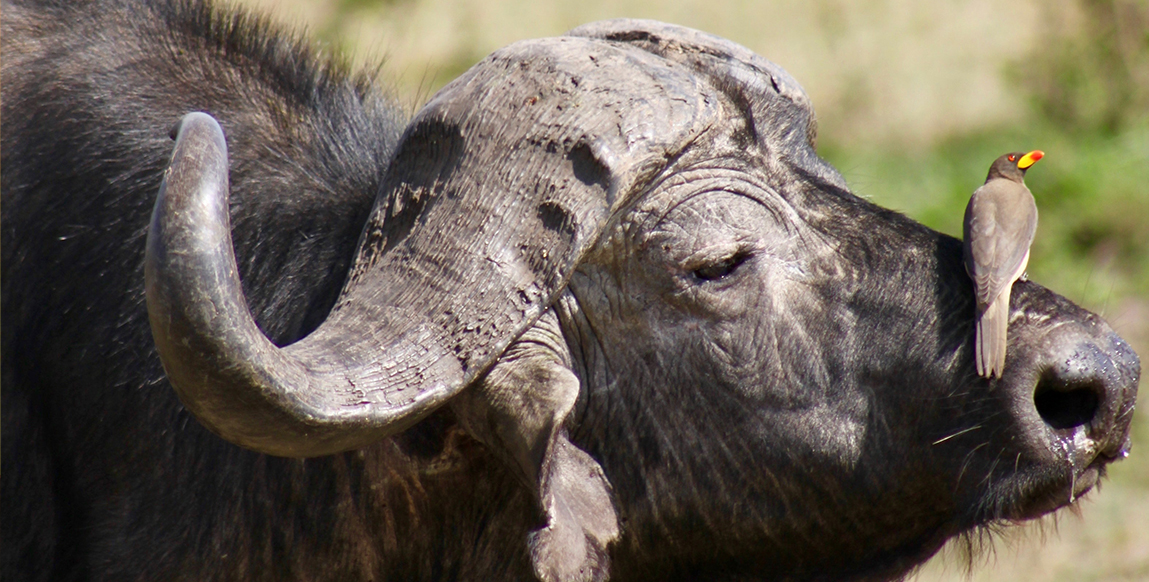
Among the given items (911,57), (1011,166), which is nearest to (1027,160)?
(1011,166)

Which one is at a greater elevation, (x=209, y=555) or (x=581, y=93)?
(x=581, y=93)

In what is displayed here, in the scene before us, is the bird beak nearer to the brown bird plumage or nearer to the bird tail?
the brown bird plumage

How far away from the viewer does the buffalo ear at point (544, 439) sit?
2.68 metres

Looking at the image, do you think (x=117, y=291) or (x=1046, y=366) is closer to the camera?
(x=1046, y=366)

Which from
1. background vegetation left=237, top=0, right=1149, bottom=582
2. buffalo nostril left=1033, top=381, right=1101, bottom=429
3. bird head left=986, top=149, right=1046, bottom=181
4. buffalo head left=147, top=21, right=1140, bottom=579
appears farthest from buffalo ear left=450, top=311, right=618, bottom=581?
background vegetation left=237, top=0, right=1149, bottom=582

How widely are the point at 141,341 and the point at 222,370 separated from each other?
3.09 ft

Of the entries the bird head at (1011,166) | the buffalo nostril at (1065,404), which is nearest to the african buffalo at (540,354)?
the buffalo nostril at (1065,404)

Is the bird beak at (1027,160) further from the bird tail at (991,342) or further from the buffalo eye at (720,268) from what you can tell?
the buffalo eye at (720,268)

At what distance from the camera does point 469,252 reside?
2.66 meters

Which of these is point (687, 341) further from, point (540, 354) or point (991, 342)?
point (991, 342)

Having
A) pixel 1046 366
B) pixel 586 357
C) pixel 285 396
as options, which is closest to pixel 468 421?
pixel 586 357

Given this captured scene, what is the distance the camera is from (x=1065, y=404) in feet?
9.02

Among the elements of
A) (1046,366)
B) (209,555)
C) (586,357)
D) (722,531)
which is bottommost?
(209,555)

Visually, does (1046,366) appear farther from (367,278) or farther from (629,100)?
(367,278)
